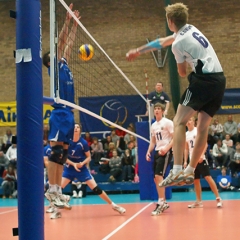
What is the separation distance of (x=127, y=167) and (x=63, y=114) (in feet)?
24.3

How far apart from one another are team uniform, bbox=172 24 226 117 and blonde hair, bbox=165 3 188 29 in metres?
0.12

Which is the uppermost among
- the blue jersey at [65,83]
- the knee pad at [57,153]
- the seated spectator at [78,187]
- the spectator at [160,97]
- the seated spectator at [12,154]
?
the spectator at [160,97]

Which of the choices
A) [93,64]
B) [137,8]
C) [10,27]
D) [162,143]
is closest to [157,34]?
[137,8]

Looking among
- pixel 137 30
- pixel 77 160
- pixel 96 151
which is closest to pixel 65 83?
pixel 77 160

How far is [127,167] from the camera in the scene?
13055mm

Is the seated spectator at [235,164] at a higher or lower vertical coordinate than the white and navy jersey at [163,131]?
lower

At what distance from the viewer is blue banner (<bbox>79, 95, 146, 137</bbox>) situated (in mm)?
15930

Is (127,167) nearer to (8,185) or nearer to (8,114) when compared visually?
(8,185)

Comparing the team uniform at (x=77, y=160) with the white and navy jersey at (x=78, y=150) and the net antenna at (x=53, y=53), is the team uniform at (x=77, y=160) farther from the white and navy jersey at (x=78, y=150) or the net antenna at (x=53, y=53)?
the net antenna at (x=53, y=53)

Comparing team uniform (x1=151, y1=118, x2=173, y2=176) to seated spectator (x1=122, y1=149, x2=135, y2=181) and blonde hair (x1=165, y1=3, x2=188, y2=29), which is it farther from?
seated spectator (x1=122, y1=149, x2=135, y2=181)

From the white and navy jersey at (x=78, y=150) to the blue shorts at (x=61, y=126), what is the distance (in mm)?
2223

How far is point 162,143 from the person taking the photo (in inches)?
310

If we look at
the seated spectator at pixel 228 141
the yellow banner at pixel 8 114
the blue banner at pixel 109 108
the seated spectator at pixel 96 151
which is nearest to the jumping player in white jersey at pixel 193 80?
the seated spectator at pixel 228 141

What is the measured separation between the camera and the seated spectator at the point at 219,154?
42.9 ft
